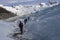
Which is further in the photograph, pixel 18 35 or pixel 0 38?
pixel 18 35

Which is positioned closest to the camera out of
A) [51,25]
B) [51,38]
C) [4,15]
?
[51,38]

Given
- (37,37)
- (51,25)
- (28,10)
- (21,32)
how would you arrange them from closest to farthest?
1. (37,37)
2. (51,25)
3. (21,32)
4. (28,10)

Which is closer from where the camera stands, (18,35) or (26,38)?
(26,38)

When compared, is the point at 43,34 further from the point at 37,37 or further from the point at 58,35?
the point at 58,35

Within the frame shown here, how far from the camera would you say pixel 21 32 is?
1762 centimetres

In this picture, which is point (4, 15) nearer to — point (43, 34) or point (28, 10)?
point (28, 10)

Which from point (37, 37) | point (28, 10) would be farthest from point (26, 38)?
point (28, 10)

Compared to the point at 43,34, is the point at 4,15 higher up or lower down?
lower down

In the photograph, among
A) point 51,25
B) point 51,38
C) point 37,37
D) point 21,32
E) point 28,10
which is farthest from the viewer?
point 28,10

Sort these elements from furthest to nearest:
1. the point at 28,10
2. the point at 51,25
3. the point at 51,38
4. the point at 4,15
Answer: the point at 28,10 → the point at 4,15 → the point at 51,25 → the point at 51,38

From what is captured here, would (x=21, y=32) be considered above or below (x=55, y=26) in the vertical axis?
below

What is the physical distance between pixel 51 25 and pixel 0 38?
12.7 ft

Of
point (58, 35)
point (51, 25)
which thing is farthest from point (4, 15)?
point (58, 35)

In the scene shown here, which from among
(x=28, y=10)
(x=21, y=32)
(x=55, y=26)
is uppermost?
(x=55, y=26)
